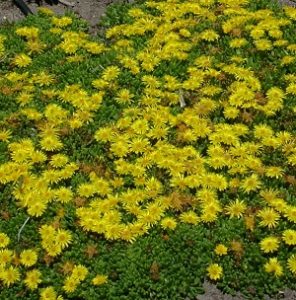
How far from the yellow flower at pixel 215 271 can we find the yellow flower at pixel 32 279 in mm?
1802

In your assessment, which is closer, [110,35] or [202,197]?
[202,197]

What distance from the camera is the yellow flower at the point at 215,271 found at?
6.63 m

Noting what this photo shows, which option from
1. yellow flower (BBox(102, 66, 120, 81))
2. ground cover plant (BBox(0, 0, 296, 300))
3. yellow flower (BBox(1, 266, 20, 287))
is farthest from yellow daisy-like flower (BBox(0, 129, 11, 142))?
yellow flower (BBox(1, 266, 20, 287))

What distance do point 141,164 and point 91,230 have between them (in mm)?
1144

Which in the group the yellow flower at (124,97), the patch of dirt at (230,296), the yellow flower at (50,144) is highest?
the yellow flower at (124,97)

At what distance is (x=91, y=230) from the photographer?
695 cm

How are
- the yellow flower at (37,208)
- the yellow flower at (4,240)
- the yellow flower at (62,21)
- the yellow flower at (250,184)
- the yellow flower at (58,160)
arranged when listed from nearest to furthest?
1. the yellow flower at (4,240)
2. the yellow flower at (37,208)
3. the yellow flower at (250,184)
4. the yellow flower at (58,160)
5. the yellow flower at (62,21)

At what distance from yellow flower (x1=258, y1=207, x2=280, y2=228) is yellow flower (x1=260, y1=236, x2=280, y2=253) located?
0.70 ft

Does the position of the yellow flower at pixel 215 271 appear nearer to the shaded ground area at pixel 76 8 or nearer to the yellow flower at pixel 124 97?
the yellow flower at pixel 124 97

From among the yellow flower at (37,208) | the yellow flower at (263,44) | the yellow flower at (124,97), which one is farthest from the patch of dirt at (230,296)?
the yellow flower at (263,44)

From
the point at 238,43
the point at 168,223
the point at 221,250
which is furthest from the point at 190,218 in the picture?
the point at 238,43

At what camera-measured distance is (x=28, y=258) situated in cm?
668

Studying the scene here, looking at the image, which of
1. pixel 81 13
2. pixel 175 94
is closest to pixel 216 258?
pixel 175 94

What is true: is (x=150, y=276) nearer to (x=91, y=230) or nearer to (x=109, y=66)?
(x=91, y=230)
